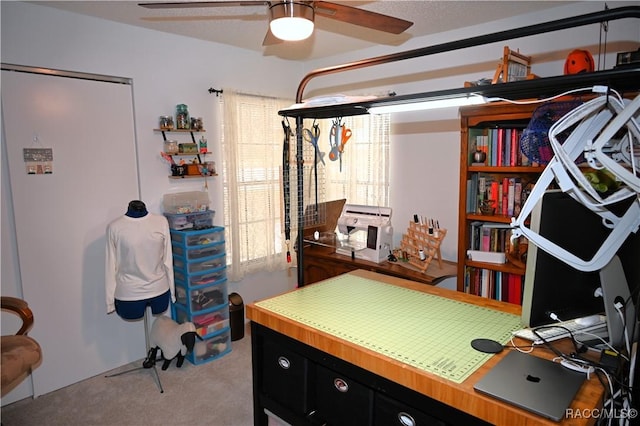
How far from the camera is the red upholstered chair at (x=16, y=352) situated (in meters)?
1.99

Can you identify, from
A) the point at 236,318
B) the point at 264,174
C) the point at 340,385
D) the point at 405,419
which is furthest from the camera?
the point at 264,174

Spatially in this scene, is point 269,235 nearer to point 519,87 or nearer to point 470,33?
point 470,33

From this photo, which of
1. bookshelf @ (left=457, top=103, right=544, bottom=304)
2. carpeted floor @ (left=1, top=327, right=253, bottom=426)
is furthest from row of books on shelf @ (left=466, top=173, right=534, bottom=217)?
carpeted floor @ (left=1, top=327, right=253, bottom=426)

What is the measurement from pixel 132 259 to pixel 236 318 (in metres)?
1.10

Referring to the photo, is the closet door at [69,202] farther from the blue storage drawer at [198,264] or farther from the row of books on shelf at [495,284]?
the row of books on shelf at [495,284]

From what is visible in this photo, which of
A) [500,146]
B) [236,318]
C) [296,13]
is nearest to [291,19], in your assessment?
[296,13]

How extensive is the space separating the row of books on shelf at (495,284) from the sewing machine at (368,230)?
2.05ft

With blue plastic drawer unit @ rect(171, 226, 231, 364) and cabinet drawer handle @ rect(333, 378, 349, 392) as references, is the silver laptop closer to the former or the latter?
cabinet drawer handle @ rect(333, 378, 349, 392)

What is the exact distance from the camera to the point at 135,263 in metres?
2.70

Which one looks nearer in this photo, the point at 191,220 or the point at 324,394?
the point at 324,394

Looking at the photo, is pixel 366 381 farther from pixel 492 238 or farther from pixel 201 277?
pixel 201 277

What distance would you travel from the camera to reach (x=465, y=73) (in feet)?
10.1

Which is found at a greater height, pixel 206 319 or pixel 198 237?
pixel 198 237

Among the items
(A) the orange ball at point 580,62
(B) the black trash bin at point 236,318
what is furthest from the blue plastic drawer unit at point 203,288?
(A) the orange ball at point 580,62
